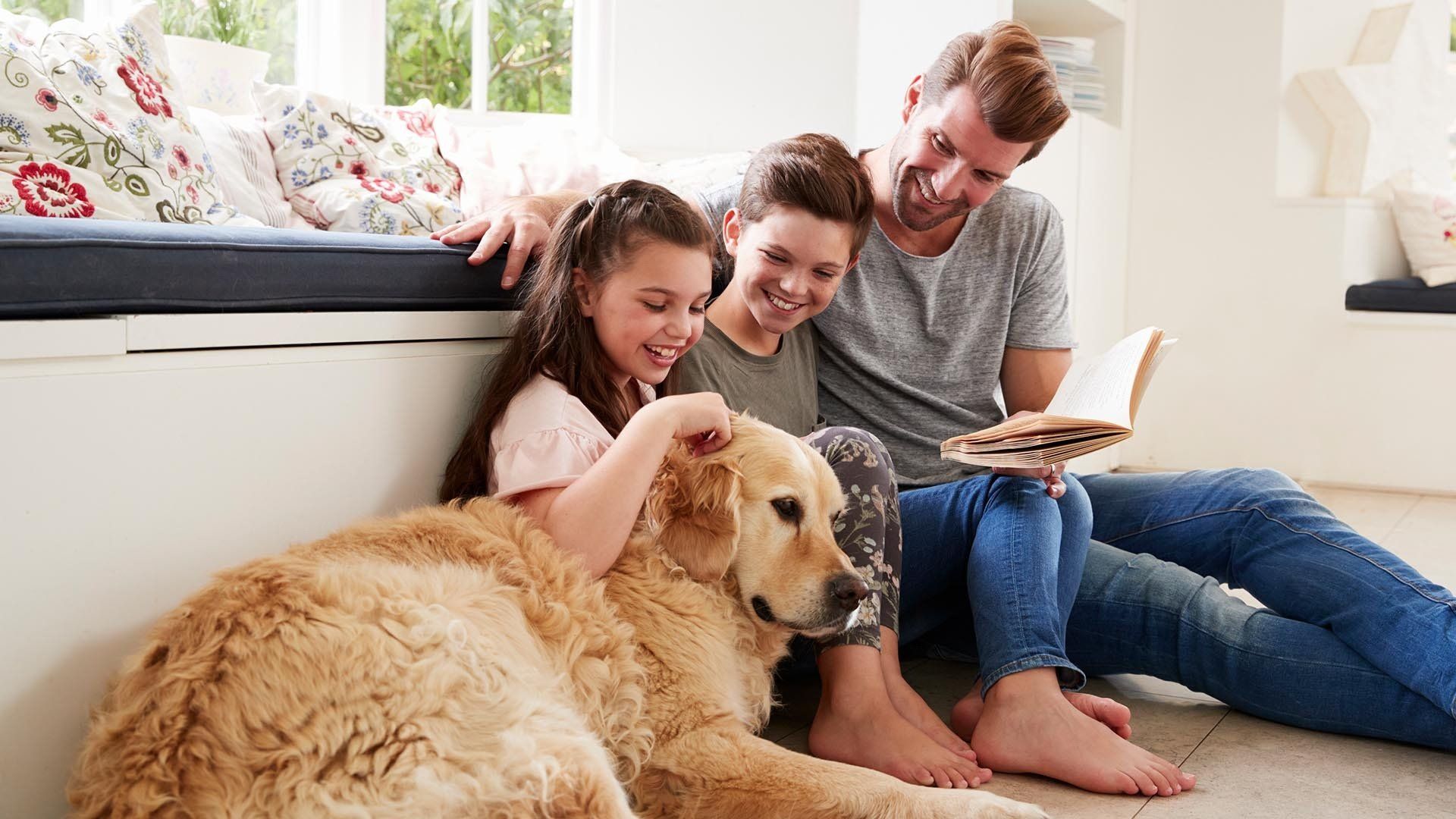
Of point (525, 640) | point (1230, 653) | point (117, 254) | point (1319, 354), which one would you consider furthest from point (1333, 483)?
point (117, 254)

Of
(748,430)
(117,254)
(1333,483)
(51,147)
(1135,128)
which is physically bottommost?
(1333,483)

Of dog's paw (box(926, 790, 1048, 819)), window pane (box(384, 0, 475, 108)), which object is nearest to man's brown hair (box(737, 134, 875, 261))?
dog's paw (box(926, 790, 1048, 819))

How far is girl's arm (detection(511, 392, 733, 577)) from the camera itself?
59.5 inches

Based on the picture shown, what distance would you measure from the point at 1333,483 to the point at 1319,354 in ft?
1.59

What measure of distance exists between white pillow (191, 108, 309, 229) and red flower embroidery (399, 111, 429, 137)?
1.38 feet

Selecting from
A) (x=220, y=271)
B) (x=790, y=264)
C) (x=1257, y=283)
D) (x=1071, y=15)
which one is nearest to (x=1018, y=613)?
(x=790, y=264)

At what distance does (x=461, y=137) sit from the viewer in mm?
3121

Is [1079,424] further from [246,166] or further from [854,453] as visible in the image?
[246,166]

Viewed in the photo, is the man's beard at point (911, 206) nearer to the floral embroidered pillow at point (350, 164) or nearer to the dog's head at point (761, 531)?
→ the dog's head at point (761, 531)

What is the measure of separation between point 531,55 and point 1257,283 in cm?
279

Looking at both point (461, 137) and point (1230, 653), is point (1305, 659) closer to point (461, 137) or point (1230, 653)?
point (1230, 653)

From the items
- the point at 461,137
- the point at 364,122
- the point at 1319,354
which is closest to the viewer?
the point at 364,122

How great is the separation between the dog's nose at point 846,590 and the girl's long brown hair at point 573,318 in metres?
0.39

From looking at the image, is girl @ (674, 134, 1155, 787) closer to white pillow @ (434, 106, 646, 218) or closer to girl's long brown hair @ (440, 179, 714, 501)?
girl's long brown hair @ (440, 179, 714, 501)
